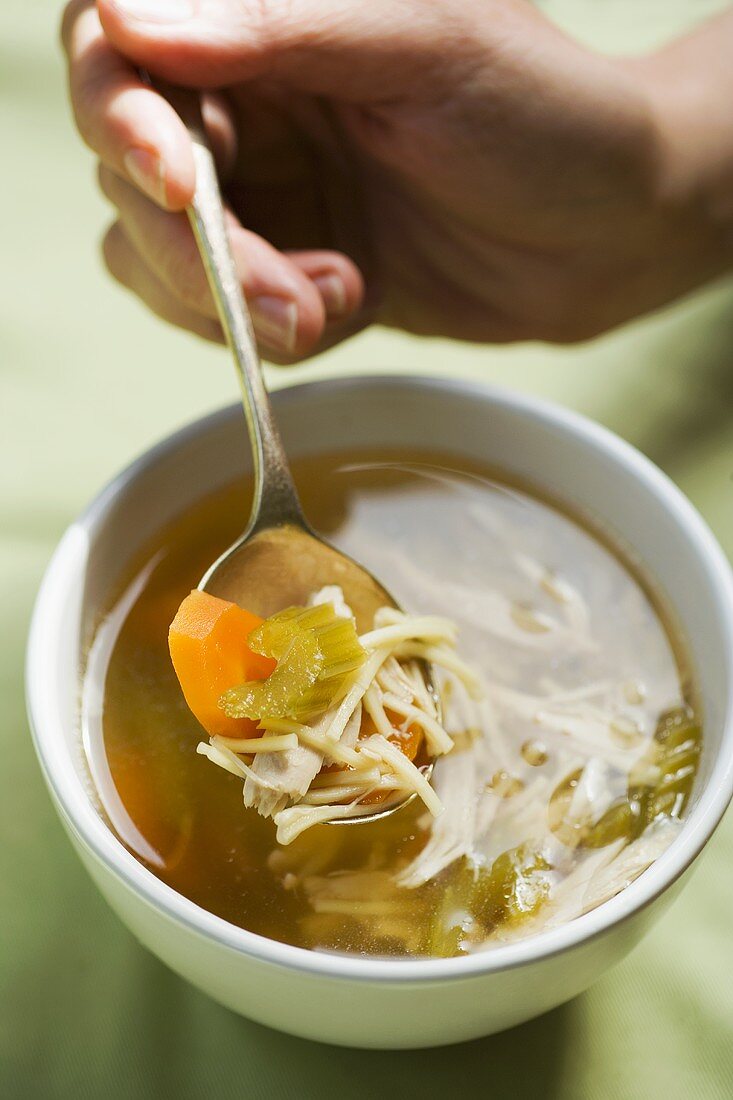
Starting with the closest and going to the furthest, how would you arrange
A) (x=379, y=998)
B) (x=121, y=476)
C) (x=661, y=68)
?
(x=379, y=998), (x=121, y=476), (x=661, y=68)

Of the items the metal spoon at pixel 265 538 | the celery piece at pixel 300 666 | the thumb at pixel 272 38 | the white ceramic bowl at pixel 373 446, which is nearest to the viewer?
the white ceramic bowl at pixel 373 446

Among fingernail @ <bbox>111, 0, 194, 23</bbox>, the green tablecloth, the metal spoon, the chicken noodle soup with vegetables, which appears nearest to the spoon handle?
the metal spoon

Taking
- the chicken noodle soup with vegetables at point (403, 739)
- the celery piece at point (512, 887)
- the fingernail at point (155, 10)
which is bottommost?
the celery piece at point (512, 887)

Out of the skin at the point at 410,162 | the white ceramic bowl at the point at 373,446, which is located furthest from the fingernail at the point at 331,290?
the white ceramic bowl at the point at 373,446

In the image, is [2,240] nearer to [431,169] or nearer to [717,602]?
[431,169]

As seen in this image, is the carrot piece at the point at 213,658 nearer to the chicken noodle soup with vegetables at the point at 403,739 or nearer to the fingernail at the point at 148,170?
the chicken noodle soup with vegetables at the point at 403,739

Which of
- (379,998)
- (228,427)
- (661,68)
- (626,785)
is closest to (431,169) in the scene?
(661,68)

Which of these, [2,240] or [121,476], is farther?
[2,240]
